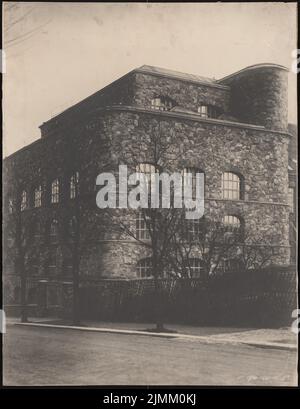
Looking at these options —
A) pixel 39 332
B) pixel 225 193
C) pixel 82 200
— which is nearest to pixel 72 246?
pixel 82 200

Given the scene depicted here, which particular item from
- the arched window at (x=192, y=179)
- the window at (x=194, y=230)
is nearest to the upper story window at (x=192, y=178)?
the arched window at (x=192, y=179)

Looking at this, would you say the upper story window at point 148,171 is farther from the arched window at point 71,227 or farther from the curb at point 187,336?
the curb at point 187,336

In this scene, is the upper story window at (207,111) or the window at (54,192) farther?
the upper story window at (207,111)

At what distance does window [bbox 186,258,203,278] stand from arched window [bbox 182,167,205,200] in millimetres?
1630

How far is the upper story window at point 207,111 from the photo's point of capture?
16.1 m

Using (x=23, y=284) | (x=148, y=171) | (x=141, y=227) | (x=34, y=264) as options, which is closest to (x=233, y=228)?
(x=141, y=227)

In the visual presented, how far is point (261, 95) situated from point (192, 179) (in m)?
3.47

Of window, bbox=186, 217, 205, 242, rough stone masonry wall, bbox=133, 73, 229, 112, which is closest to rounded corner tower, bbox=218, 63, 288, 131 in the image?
rough stone masonry wall, bbox=133, 73, 229, 112

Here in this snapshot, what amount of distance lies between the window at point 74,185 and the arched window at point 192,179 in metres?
2.68

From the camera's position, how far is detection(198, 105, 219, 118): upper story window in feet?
52.9

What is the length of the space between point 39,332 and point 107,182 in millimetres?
3958

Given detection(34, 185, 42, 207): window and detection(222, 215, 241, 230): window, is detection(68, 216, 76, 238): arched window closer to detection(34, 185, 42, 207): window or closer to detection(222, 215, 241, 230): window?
detection(34, 185, 42, 207): window
